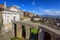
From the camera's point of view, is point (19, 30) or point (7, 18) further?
point (7, 18)

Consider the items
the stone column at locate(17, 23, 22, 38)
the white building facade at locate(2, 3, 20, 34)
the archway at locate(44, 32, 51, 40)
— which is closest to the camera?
the archway at locate(44, 32, 51, 40)

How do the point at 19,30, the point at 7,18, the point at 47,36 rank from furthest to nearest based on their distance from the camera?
the point at 7,18
the point at 19,30
the point at 47,36

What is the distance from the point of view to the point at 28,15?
28.8 meters

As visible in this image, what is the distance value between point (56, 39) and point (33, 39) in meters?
6.76

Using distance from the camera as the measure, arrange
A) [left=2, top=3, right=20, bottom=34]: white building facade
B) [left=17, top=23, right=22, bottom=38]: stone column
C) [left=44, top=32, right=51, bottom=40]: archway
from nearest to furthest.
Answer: [left=44, top=32, right=51, bottom=40]: archway → [left=2, top=3, right=20, bottom=34]: white building facade → [left=17, top=23, right=22, bottom=38]: stone column

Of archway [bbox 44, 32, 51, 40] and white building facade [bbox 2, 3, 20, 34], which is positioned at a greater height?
white building facade [bbox 2, 3, 20, 34]

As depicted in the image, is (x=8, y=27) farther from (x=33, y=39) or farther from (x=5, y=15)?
(x=33, y=39)

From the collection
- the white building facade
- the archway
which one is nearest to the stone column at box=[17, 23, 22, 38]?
the white building facade

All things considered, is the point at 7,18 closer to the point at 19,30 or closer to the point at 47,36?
the point at 19,30

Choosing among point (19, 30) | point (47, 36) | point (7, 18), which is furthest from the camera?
point (7, 18)

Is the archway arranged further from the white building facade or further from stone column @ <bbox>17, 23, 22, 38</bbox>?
the white building facade

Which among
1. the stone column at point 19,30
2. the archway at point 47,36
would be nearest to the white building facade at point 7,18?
the stone column at point 19,30

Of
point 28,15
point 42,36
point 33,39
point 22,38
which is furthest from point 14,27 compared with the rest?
point 28,15

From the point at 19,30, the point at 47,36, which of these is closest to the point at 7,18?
the point at 19,30
